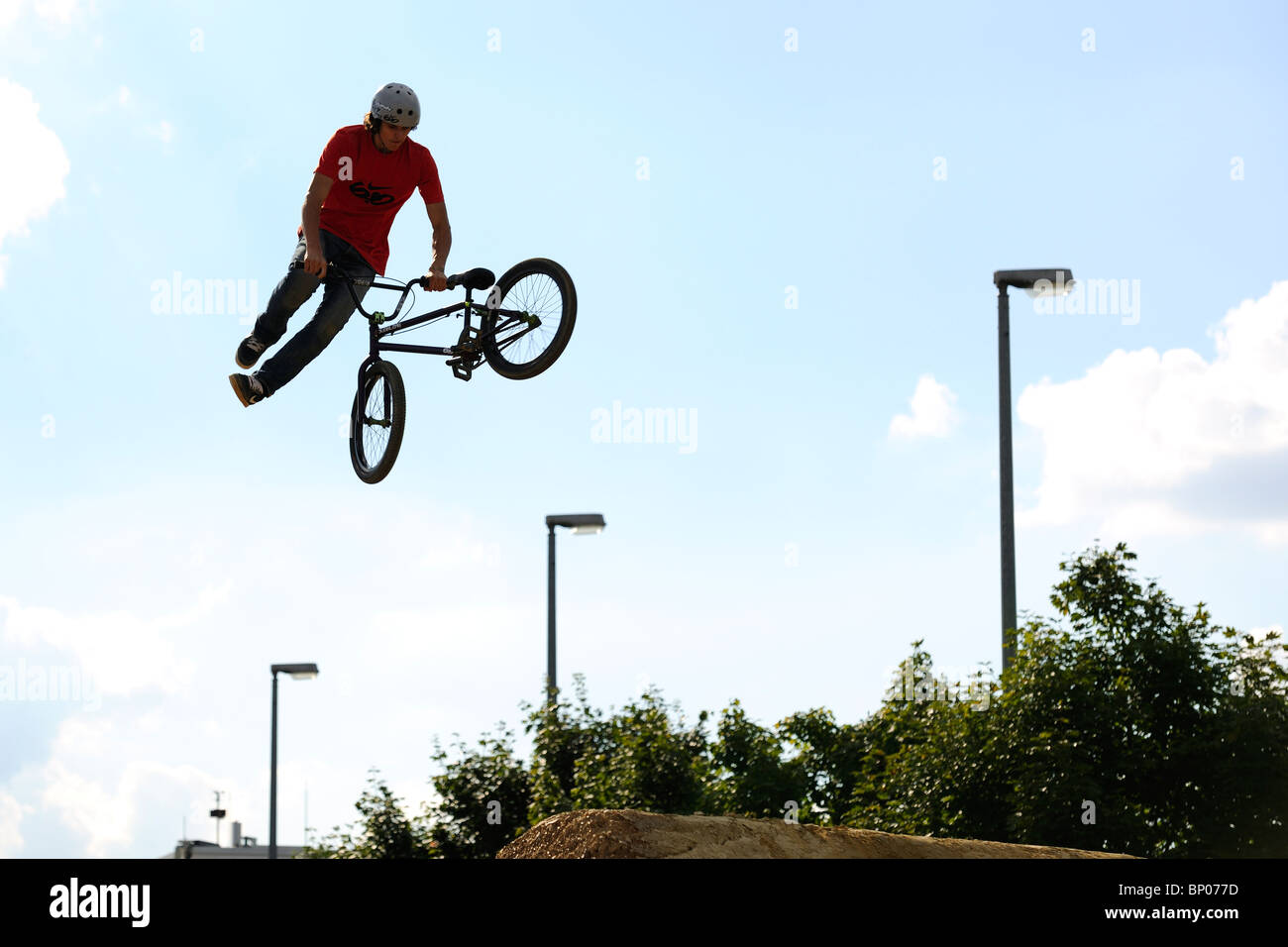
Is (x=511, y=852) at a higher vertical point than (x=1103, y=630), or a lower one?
lower

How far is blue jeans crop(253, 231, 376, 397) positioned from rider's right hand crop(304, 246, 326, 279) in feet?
0.67

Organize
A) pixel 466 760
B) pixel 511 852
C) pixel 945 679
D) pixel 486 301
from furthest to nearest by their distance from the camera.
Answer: pixel 466 760 → pixel 945 679 → pixel 486 301 → pixel 511 852

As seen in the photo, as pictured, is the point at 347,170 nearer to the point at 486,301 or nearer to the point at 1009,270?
the point at 486,301

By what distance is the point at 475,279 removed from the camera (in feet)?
32.4

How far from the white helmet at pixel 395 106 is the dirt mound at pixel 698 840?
182 inches

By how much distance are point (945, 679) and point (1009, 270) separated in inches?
198

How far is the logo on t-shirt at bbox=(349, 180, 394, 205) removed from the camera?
9.44 meters

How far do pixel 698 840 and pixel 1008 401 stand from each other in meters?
9.31

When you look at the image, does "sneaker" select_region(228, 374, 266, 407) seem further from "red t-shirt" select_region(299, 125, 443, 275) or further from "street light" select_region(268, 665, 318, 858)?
"street light" select_region(268, 665, 318, 858)

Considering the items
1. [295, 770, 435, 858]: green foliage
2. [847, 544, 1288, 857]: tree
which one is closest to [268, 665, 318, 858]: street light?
[295, 770, 435, 858]: green foliage

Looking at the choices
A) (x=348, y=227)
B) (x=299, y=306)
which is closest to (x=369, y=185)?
(x=348, y=227)
